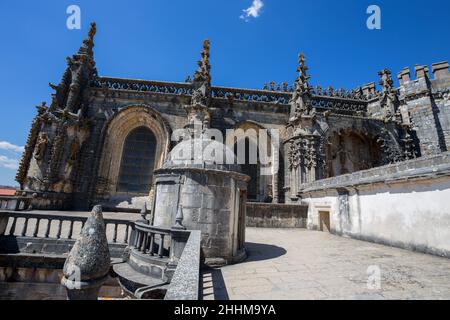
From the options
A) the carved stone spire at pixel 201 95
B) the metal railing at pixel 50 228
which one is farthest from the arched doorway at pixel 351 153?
the metal railing at pixel 50 228

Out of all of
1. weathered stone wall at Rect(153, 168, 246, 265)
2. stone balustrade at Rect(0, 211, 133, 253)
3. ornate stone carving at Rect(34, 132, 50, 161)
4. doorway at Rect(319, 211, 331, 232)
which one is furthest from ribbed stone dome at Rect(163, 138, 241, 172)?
ornate stone carving at Rect(34, 132, 50, 161)

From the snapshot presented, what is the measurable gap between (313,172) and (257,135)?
4.65 metres

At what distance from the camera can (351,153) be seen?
576 inches

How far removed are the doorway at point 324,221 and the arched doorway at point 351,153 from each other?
12.6 ft

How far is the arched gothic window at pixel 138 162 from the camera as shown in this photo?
14164mm

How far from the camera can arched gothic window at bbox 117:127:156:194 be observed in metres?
14.2

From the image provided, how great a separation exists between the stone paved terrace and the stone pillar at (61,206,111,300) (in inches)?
59.8

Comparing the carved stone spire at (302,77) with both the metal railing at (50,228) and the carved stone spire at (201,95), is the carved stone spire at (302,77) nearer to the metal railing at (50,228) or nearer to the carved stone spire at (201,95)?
the carved stone spire at (201,95)

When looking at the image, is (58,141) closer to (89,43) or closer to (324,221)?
(89,43)

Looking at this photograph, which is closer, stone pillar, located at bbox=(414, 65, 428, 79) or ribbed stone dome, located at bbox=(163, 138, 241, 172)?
ribbed stone dome, located at bbox=(163, 138, 241, 172)

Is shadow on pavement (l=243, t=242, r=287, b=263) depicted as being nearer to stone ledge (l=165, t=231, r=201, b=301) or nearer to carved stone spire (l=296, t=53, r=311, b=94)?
stone ledge (l=165, t=231, r=201, b=301)

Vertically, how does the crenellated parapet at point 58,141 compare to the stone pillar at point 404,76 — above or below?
below

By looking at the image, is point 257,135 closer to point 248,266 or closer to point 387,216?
point 387,216
